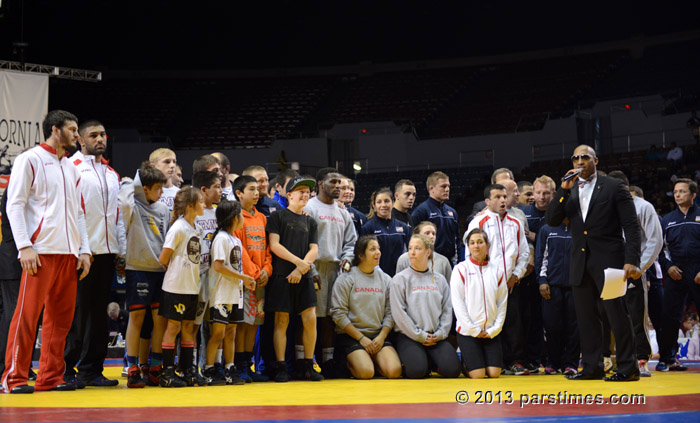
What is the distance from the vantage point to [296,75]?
25.3m

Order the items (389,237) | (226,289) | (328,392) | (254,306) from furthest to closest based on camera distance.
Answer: (389,237) → (254,306) → (226,289) → (328,392)

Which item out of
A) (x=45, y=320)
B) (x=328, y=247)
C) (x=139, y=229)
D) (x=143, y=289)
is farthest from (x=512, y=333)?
(x=45, y=320)

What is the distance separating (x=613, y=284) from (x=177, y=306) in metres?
2.99

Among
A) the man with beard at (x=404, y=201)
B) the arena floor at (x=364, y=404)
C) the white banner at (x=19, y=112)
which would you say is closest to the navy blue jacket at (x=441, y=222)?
the man with beard at (x=404, y=201)

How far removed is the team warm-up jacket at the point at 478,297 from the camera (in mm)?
6102

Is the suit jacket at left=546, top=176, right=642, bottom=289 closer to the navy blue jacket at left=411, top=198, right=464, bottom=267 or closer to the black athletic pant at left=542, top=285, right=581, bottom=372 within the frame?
the black athletic pant at left=542, top=285, right=581, bottom=372

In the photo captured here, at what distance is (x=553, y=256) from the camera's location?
6395mm

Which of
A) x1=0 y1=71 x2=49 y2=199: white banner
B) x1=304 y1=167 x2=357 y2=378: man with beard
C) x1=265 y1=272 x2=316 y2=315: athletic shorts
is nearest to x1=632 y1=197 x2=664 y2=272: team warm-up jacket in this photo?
x1=304 y1=167 x2=357 y2=378: man with beard

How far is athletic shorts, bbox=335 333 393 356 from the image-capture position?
6.16m

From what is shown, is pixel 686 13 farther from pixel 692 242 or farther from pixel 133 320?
pixel 133 320

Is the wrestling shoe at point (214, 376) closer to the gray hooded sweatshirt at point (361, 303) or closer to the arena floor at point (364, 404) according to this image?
the arena floor at point (364, 404)

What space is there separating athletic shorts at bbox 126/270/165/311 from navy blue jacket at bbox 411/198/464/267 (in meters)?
2.87

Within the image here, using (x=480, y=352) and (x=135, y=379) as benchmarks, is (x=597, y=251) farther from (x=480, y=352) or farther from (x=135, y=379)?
(x=135, y=379)

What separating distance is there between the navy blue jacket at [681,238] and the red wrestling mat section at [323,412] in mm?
3268
